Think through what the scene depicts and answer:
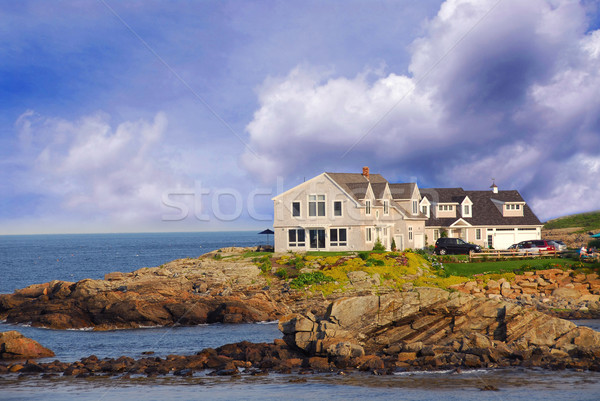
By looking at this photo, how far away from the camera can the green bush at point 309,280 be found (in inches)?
1711

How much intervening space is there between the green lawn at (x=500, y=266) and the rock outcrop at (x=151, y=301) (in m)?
16.4

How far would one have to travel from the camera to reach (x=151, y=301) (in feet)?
128

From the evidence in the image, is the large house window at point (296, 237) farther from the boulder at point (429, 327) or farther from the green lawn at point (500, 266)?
the boulder at point (429, 327)

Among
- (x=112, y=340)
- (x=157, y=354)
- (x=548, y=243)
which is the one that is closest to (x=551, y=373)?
(x=157, y=354)

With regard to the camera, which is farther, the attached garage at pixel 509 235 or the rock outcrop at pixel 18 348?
the attached garage at pixel 509 235

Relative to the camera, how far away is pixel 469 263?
4994 centimetres

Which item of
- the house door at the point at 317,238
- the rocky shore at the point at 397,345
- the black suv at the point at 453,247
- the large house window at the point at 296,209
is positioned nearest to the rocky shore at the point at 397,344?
the rocky shore at the point at 397,345

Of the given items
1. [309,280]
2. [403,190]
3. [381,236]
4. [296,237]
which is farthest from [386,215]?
[309,280]

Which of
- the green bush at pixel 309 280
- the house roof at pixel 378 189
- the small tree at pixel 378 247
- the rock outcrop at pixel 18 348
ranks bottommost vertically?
the rock outcrop at pixel 18 348

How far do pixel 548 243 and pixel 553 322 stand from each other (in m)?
35.5

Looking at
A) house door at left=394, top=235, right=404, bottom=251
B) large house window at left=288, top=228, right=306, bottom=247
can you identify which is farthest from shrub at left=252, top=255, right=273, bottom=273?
house door at left=394, top=235, right=404, bottom=251

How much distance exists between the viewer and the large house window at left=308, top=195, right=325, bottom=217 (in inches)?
2117

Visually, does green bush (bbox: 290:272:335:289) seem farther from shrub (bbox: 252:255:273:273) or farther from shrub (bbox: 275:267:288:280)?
shrub (bbox: 252:255:273:273)

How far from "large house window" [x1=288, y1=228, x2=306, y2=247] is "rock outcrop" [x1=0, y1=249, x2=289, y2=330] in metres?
7.82
